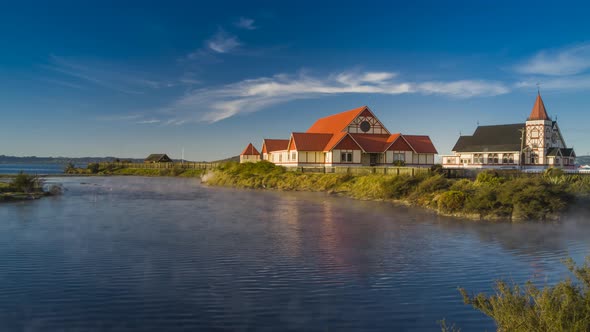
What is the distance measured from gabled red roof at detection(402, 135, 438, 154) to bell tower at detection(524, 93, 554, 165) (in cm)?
1917

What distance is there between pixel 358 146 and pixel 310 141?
21.1ft

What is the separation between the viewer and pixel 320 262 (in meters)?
13.3

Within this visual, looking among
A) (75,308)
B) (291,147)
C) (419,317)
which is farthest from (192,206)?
(291,147)

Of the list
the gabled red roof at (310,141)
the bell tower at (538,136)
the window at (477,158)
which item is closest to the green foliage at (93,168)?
the gabled red roof at (310,141)

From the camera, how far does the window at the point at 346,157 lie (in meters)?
54.9

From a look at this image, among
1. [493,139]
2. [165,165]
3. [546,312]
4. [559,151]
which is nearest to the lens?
[546,312]

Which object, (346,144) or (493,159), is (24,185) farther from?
(493,159)

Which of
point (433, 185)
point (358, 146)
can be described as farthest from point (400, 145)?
point (433, 185)

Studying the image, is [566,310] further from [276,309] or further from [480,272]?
[480,272]

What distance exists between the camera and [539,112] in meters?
68.1

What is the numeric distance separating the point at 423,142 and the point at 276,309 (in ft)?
178

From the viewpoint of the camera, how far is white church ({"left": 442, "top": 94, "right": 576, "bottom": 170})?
66000 mm

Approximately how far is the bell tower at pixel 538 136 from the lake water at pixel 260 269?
163 ft

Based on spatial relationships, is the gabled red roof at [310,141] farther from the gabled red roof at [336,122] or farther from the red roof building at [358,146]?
the gabled red roof at [336,122]
